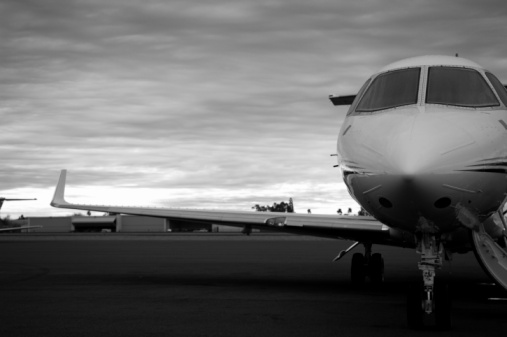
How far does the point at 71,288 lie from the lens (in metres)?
14.2

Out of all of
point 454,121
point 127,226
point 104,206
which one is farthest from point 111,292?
point 127,226

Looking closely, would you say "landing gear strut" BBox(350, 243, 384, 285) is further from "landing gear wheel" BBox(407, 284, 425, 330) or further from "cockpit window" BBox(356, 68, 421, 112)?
"landing gear wheel" BBox(407, 284, 425, 330)

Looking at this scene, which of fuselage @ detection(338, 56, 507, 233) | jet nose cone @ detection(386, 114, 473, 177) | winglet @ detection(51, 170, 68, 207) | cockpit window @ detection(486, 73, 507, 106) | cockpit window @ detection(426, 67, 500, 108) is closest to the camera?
jet nose cone @ detection(386, 114, 473, 177)

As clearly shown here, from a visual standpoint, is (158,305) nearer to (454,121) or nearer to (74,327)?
(74,327)

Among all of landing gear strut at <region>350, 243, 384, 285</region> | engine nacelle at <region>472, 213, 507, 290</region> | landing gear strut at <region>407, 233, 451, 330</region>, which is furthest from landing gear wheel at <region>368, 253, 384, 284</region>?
landing gear strut at <region>407, 233, 451, 330</region>

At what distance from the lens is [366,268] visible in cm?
1525

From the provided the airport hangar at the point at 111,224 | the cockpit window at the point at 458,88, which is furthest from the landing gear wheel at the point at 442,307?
the airport hangar at the point at 111,224

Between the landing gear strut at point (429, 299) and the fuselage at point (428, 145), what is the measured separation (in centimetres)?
39

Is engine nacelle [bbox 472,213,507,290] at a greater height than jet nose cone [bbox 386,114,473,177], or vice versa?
jet nose cone [bbox 386,114,473,177]

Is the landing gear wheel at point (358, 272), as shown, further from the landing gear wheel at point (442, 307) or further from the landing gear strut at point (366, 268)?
the landing gear wheel at point (442, 307)

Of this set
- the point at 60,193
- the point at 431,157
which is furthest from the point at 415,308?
the point at 60,193

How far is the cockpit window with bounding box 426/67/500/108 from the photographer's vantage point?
9242mm

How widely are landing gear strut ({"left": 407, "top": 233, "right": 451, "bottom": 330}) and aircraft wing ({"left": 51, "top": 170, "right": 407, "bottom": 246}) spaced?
10.9 feet

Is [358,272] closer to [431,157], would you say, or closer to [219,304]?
[219,304]
